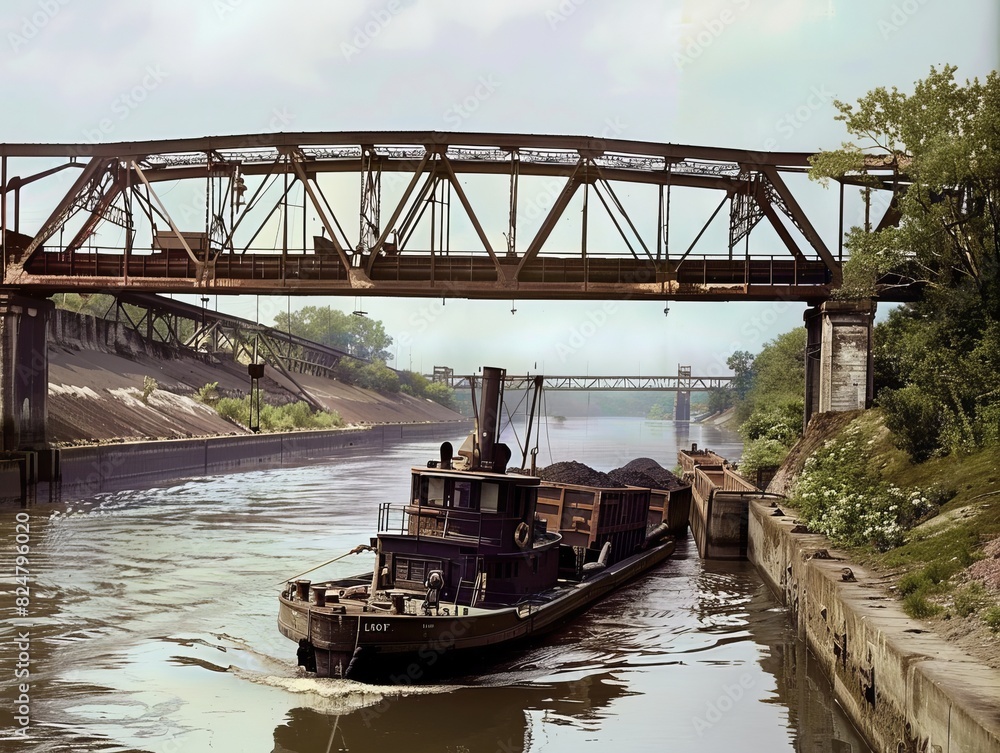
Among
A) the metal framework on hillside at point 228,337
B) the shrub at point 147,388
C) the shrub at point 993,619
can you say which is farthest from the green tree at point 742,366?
the shrub at point 993,619

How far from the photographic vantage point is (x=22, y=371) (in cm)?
4241

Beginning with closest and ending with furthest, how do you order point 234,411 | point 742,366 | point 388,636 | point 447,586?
1. point 388,636
2. point 447,586
3. point 234,411
4. point 742,366

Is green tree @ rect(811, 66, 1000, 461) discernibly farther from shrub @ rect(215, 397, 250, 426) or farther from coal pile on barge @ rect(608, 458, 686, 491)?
shrub @ rect(215, 397, 250, 426)

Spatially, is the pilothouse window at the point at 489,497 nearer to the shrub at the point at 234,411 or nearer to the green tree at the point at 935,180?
the green tree at the point at 935,180

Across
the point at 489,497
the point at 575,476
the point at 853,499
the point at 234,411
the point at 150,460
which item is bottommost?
the point at 150,460

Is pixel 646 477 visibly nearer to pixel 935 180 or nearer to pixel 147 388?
pixel 935 180

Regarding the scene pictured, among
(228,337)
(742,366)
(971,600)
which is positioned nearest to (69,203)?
(971,600)

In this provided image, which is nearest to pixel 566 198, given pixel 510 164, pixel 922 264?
pixel 510 164

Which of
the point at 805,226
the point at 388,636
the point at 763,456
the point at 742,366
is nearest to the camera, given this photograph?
the point at 388,636

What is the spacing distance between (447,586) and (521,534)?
1934 mm

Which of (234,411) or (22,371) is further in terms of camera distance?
(234,411)

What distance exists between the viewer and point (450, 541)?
785 inches

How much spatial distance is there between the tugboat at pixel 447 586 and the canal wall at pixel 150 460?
2717cm

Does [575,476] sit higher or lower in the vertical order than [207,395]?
lower
